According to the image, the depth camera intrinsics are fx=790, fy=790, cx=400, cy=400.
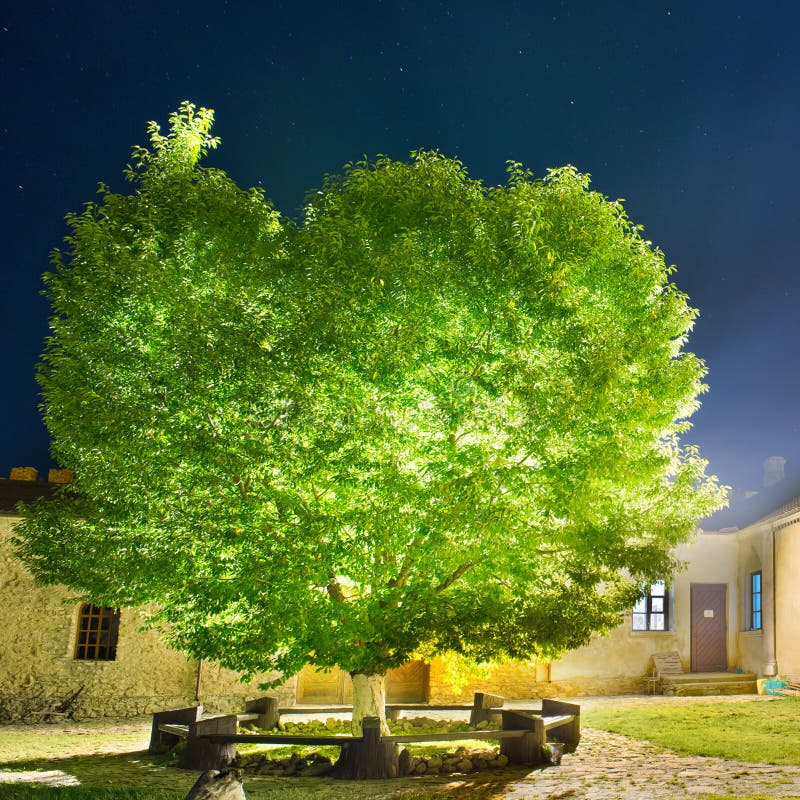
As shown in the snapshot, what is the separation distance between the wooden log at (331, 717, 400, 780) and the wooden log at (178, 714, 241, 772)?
170cm

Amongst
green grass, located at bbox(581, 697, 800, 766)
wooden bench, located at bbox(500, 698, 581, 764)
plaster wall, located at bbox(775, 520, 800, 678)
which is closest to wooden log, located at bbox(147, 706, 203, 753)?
wooden bench, located at bbox(500, 698, 581, 764)

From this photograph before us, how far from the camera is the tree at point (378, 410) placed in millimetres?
10320

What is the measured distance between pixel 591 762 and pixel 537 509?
13.3 ft

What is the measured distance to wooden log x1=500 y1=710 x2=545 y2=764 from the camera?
37.9 feet

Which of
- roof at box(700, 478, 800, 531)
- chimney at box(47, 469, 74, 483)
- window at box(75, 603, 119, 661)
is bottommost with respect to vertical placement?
window at box(75, 603, 119, 661)

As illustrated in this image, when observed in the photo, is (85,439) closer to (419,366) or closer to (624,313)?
(419,366)

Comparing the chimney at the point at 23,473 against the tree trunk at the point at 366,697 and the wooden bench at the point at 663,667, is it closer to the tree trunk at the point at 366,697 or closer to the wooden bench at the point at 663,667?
the tree trunk at the point at 366,697

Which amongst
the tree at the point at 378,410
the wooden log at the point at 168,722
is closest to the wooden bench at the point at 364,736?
the wooden log at the point at 168,722

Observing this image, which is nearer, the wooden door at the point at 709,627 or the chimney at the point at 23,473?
the chimney at the point at 23,473

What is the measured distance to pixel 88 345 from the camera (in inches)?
453

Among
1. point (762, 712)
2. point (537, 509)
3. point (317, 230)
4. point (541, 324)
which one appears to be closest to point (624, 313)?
point (541, 324)

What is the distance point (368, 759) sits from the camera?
424 inches

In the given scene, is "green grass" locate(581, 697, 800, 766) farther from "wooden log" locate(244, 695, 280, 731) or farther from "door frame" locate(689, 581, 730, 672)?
"wooden log" locate(244, 695, 280, 731)

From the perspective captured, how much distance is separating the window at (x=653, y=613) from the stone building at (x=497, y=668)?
0.10ft
